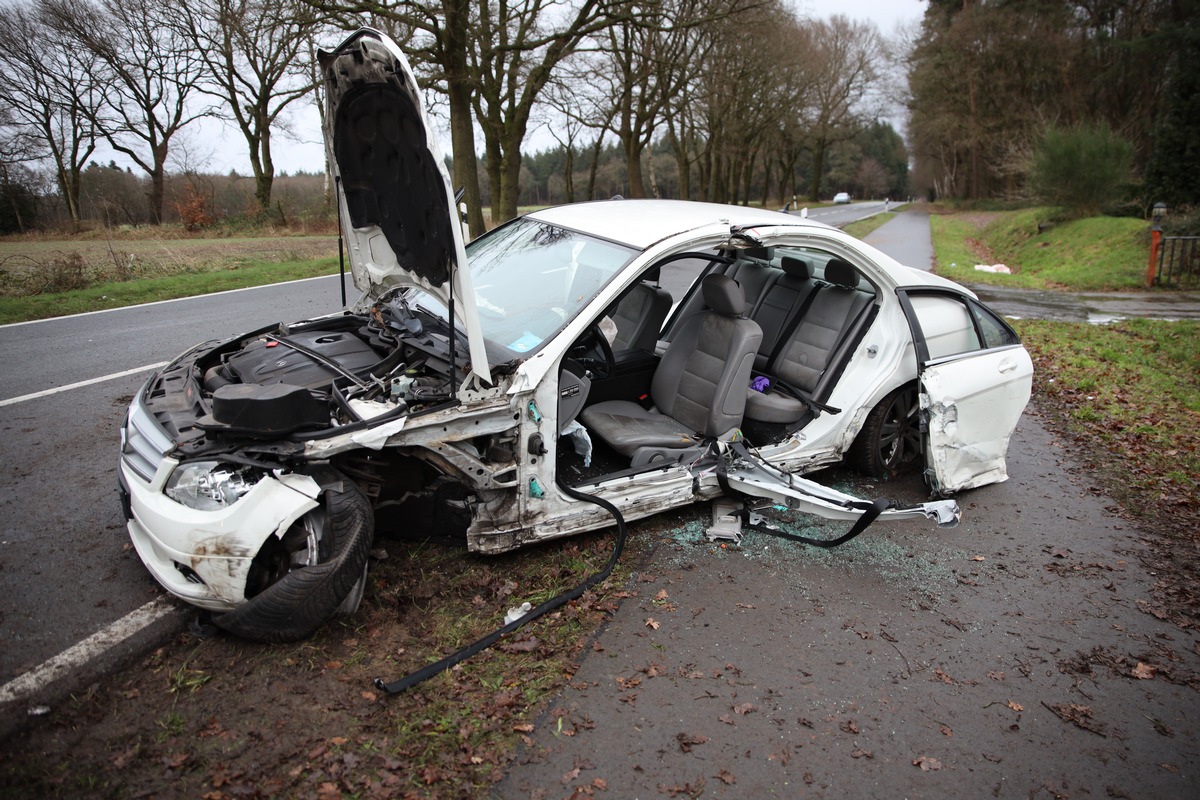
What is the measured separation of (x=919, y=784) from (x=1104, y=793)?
0.70 meters

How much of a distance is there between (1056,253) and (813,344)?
65.2ft

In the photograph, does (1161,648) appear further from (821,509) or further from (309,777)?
(309,777)

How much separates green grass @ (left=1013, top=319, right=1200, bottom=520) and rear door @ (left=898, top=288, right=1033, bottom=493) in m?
1.05

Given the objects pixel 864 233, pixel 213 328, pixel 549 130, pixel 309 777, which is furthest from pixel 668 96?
pixel 309 777

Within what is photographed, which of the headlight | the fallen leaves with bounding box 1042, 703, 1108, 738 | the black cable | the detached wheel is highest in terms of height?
the headlight

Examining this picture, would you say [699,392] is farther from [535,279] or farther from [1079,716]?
[1079,716]

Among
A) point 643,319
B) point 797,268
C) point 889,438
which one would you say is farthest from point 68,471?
point 889,438

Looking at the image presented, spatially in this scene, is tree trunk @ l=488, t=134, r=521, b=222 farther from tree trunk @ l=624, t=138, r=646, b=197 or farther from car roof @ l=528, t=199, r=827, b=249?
car roof @ l=528, t=199, r=827, b=249

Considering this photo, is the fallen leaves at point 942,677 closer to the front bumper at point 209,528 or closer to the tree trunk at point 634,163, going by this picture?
the front bumper at point 209,528

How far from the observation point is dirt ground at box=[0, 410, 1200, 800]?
2684 millimetres

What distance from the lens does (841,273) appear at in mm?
5215

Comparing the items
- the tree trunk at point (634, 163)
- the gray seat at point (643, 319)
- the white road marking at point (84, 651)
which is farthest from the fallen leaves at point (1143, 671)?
the tree trunk at point (634, 163)

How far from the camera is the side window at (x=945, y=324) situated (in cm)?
516

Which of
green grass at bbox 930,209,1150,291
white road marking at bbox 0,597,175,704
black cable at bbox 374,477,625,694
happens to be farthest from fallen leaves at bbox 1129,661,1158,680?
green grass at bbox 930,209,1150,291
